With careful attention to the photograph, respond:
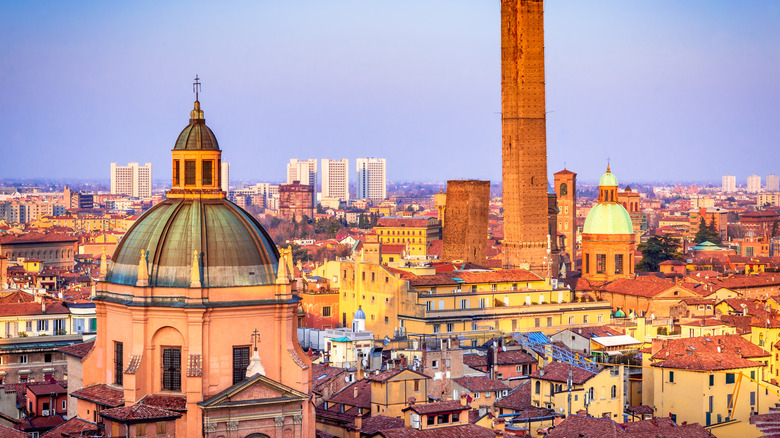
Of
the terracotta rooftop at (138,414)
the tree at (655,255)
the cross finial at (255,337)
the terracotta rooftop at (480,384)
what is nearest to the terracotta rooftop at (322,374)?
the terracotta rooftop at (480,384)

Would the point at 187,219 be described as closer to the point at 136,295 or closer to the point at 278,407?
the point at 136,295

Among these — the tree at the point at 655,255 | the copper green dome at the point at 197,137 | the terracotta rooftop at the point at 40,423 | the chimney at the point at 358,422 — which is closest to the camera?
the copper green dome at the point at 197,137

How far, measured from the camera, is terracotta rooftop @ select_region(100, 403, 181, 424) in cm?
2248

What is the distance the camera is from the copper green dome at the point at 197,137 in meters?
24.5

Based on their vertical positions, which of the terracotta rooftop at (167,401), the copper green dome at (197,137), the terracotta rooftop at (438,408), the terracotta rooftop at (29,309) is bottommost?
the terracotta rooftop at (438,408)

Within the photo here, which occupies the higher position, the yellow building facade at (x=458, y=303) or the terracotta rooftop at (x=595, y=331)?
the yellow building facade at (x=458, y=303)

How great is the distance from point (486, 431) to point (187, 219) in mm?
6990

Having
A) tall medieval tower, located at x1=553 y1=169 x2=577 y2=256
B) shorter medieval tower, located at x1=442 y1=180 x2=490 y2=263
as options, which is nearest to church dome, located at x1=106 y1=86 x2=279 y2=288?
shorter medieval tower, located at x1=442 y1=180 x2=490 y2=263

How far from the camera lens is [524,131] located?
64312mm

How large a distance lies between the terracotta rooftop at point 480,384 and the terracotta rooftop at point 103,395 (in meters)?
11.0

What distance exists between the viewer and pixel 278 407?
23453 millimetres

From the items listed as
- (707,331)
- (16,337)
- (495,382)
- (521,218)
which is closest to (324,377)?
(495,382)

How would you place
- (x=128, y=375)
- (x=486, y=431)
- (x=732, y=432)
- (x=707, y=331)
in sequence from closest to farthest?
(x=128, y=375), (x=486, y=431), (x=732, y=432), (x=707, y=331)

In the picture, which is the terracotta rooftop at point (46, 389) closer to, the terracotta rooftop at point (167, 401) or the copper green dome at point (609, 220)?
the terracotta rooftop at point (167, 401)
